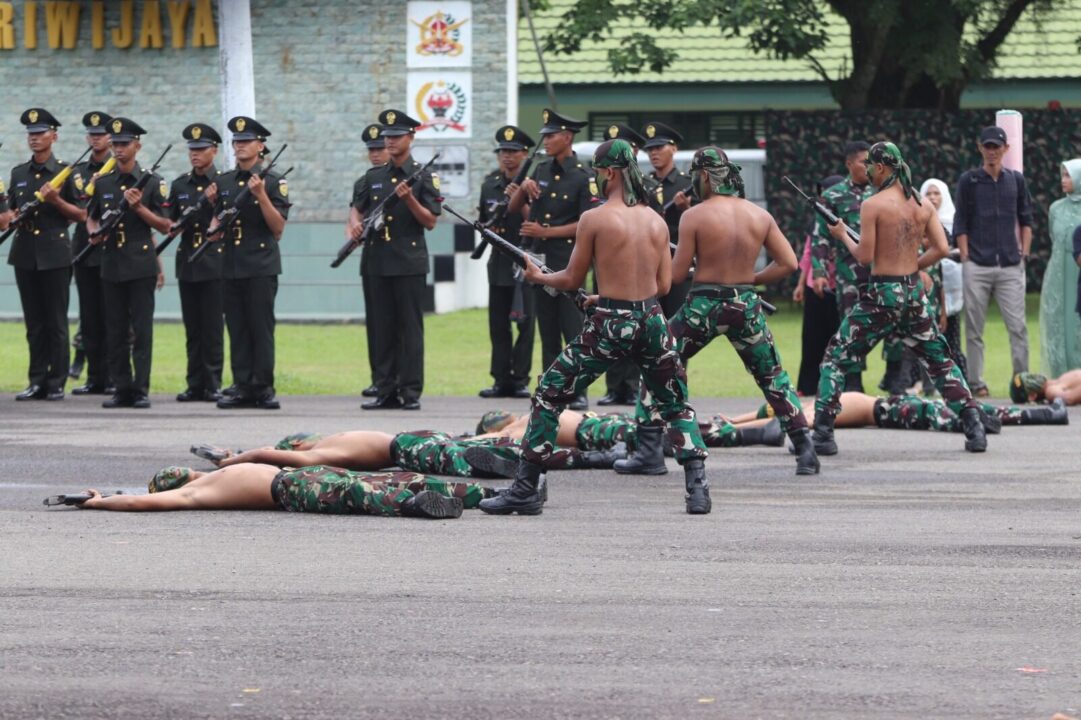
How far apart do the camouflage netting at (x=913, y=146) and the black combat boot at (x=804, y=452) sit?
16271mm

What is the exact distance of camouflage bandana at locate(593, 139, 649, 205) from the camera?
1025cm

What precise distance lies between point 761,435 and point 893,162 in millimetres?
2072

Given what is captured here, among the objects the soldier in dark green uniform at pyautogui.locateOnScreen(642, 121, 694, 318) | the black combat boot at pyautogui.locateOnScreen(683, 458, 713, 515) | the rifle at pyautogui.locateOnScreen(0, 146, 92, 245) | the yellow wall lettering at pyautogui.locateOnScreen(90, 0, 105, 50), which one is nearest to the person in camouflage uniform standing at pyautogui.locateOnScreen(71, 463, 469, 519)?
the black combat boot at pyautogui.locateOnScreen(683, 458, 713, 515)

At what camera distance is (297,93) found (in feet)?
92.8

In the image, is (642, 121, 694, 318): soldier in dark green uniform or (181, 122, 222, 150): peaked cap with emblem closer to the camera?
(642, 121, 694, 318): soldier in dark green uniform

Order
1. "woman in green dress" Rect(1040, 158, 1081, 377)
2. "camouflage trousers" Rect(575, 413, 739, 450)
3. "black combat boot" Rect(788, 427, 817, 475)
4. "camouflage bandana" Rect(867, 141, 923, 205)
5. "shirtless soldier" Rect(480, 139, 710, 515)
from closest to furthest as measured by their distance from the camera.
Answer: "shirtless soldier" Rect(480, 139, 710, 515), "black combat boot" Rect(788, 427, 817, 475), "camouflage trousers" Rect(575, 413, 739, 450), "camouflage bandana" Rect(867, 141, 923, 205), "woman in green dress" Rect(1040, 158, 1081, 377)

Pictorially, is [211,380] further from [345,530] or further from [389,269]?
[345,530]

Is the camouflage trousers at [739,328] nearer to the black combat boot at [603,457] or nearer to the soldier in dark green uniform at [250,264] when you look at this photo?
the black combat boot at [603,457]

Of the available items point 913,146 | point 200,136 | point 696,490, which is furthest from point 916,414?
point 913,146

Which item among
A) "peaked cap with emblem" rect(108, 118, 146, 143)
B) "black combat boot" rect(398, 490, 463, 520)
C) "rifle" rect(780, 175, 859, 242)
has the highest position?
"peaked cap with emblem" rect(108, 118, 146, 143)

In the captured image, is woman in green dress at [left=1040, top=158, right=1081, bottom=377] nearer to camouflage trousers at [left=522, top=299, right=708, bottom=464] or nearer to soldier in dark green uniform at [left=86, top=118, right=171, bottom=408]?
soldier in dark green uniform at [left=86, top=118, right=171, bottom=408]

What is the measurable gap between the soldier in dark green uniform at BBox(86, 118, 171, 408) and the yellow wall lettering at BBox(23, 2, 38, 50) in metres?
12.9

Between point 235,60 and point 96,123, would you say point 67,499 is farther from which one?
point 235,60

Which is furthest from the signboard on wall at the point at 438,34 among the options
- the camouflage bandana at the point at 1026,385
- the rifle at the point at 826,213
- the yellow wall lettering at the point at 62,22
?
the rifle at the point at 826,213
